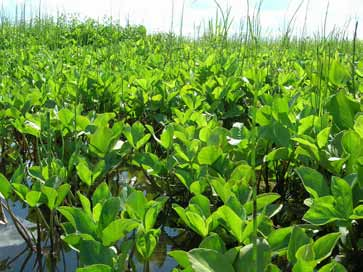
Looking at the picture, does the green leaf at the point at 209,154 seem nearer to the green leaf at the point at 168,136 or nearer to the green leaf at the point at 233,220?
the green leaf at the point at 168,136

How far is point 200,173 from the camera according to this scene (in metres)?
1.40

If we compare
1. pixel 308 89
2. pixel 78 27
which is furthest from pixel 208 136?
pixel 78 27

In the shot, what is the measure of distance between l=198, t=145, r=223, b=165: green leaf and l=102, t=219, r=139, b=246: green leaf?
46cm

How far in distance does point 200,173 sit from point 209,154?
0.06 m

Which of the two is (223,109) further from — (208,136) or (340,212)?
(340,212)

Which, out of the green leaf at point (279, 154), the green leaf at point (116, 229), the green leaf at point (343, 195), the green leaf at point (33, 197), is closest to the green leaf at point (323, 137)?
the green leaf at point (279, 154)

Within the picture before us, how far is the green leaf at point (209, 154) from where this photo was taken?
4.63ft

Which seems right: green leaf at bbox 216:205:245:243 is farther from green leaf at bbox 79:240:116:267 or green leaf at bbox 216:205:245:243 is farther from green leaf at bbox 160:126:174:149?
→ green leaf at bbox 160:126:174:149

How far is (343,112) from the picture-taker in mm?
1523

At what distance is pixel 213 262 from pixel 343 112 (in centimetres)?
83

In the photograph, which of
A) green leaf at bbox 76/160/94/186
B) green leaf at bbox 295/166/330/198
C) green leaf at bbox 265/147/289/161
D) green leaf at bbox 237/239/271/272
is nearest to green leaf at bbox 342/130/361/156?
green leaf at bbox 295/166/330/198

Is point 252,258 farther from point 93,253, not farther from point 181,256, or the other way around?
point 93,253

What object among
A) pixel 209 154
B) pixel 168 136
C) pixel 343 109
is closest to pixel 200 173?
pixel 209 154

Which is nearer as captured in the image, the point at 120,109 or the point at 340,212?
the point at 340,212
